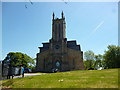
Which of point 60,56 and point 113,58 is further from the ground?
point 60,56

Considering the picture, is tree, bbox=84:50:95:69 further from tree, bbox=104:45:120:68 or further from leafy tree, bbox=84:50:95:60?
tree, bbox=104:45:120:68

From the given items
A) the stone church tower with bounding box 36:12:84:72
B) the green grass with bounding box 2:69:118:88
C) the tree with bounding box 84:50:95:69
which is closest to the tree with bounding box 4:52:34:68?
the stone church tower with bounding box 36:12:84:72

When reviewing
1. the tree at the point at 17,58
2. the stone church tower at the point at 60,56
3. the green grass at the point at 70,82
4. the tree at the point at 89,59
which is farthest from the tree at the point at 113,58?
the tree at the point at 17,58

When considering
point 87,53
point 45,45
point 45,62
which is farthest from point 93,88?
point 87,53

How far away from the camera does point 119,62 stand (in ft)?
133

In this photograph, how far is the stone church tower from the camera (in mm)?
49750

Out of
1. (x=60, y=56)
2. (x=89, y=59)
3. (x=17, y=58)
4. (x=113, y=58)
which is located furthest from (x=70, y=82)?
(x=89, y=59)

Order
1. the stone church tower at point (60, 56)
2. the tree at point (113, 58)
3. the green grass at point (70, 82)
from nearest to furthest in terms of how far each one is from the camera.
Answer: the green grass at point (70, 82), the tree at point (113, 58), the stone church tower at point (60, 56)

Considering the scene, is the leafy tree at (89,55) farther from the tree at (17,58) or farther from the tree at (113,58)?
the tree at (17,58)

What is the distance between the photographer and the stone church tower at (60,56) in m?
49.8

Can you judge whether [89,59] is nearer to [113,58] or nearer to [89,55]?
[89,55]

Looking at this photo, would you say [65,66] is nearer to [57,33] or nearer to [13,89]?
[57,33]

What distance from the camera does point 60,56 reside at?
168 feet

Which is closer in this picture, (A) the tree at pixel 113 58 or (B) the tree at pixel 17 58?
(A) the tree at pixel 113 58
